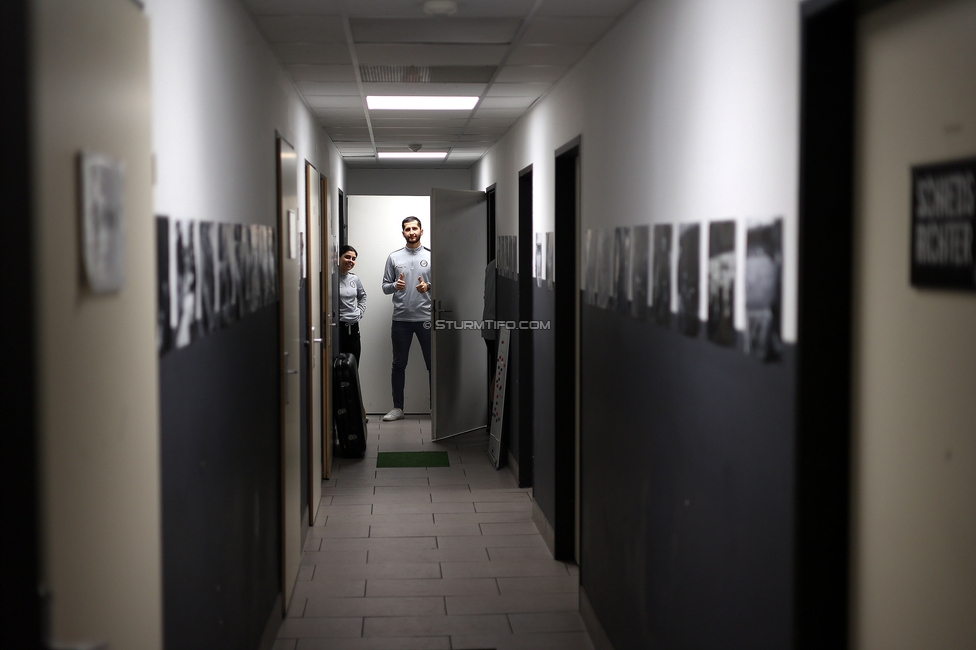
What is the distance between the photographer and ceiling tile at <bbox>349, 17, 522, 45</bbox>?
11.5ft

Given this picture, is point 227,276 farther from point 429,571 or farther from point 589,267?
point 429,571

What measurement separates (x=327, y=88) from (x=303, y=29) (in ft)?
4.40

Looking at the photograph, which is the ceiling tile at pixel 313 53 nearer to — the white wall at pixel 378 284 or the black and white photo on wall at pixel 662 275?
the black and white photo on wall at pixel 662 275

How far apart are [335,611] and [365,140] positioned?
445cm

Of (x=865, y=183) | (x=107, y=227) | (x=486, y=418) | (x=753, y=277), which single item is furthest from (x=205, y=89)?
(x=486, y=418)

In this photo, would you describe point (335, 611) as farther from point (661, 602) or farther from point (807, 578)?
point (807, 578)

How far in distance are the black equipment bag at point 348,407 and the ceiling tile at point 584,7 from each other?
4143mm

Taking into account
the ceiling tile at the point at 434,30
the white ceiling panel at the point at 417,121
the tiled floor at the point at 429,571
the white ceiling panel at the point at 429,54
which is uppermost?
the white ceiling panel at the point at 417,121

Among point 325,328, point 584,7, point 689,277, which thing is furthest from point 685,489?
point 325,328

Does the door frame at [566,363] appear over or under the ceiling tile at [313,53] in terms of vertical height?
under

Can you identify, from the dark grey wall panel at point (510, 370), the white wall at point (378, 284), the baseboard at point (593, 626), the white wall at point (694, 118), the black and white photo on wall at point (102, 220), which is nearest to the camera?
the black and white photo on wall at point (102, 220)

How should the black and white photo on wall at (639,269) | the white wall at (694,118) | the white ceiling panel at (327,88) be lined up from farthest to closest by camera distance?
the white ceiling panel at (327,88) < the black and white photo on wall at (639,269) < the white wall at (694,118)

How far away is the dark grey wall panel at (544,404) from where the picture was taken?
195 inches

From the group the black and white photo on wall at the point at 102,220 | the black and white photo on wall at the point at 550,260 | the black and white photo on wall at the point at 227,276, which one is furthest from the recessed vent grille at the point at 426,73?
the black and white photo on wall at the point at 102,220
